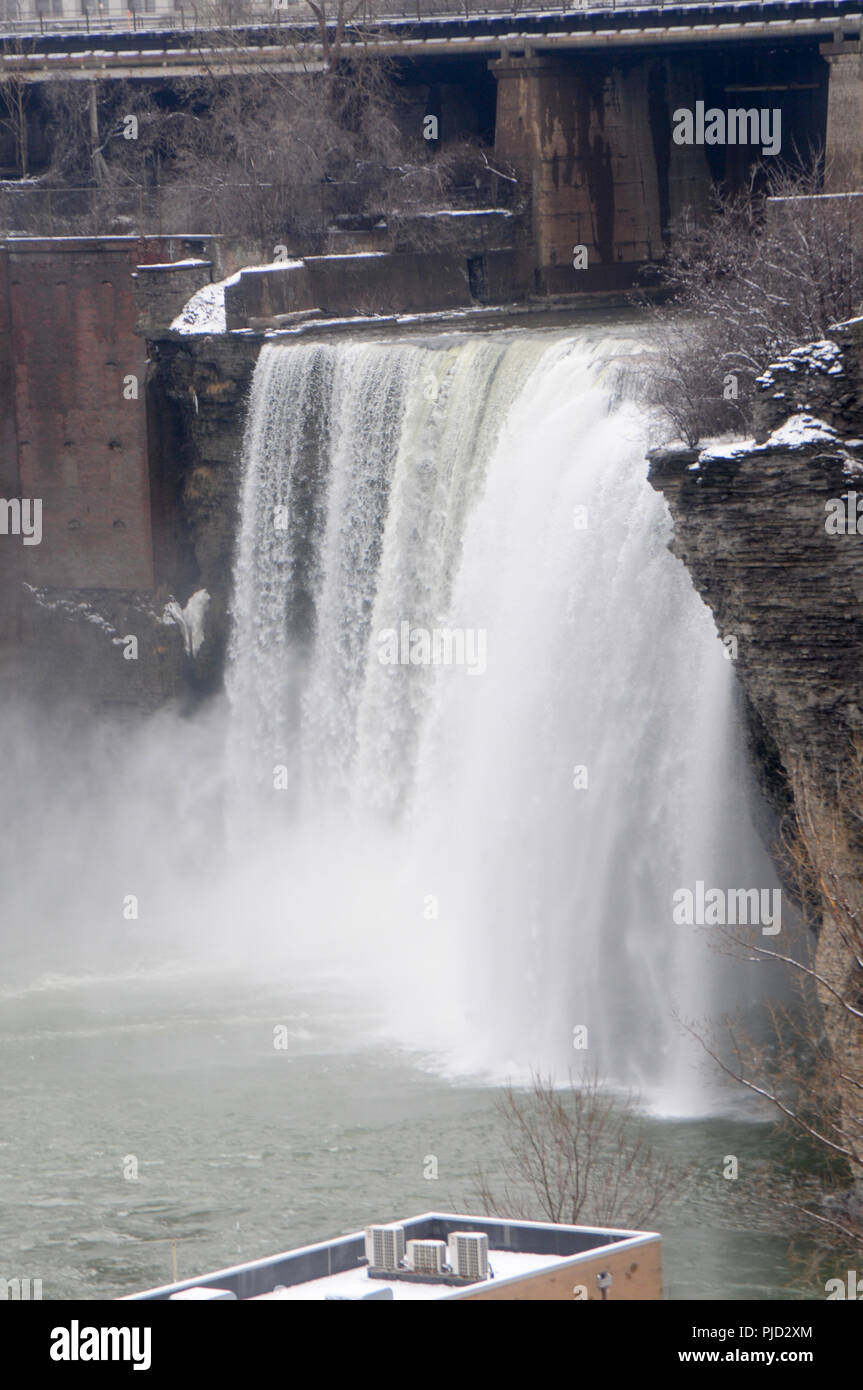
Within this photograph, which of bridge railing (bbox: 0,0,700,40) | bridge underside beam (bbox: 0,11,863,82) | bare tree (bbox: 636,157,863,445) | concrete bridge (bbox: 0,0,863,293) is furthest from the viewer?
bridge railing (bbox: 0,0,700,40)

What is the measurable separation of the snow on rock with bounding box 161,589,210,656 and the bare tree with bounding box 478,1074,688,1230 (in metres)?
13.8

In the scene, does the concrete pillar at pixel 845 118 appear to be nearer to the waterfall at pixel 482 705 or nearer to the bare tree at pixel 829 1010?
the waterfall at pixel 482 705

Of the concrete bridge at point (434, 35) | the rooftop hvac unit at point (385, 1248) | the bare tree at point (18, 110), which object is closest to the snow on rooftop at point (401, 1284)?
the rooftop hvac unit at point (385, 1248)

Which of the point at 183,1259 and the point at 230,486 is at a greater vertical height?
the point at 230,486

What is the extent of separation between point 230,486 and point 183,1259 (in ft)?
53.8

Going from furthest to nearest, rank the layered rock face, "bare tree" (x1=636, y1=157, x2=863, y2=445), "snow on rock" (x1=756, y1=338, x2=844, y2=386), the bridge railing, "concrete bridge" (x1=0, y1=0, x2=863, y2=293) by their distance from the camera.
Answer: the bridge railing, "concrete bridge" (x1=0, y1=0, x2=863, y2=293), "bare tree" (x1=636, y1=157, x2=863, y2=445), "snow on rock" (x1=756, y1=338, x2=844, y2=386), the layered rock face

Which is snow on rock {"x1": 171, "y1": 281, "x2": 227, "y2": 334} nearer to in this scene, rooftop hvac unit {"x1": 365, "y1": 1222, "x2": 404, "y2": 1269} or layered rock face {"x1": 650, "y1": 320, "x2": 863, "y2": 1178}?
layered rock face {"x1": 650, "y1": 320, "x2": 863, "y2": 1178}

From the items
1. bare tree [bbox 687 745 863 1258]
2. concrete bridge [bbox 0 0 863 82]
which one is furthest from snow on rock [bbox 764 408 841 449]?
concrete bridge [bbox 0 0 863 82]

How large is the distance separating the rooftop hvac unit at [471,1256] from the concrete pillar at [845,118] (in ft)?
68.5

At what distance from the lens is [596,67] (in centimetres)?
3641

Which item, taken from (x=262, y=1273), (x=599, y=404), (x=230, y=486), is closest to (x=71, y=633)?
(x=230, y=486)

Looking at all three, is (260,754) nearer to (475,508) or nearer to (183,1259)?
(475,508)

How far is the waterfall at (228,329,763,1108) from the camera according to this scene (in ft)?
77.7

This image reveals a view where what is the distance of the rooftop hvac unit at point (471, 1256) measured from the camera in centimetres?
1392
